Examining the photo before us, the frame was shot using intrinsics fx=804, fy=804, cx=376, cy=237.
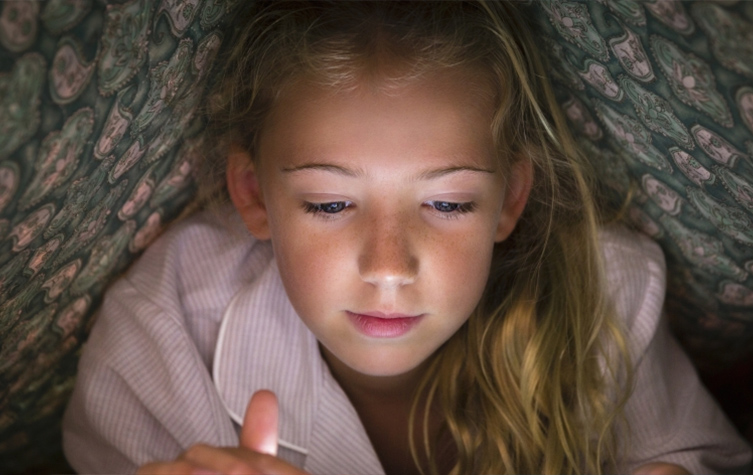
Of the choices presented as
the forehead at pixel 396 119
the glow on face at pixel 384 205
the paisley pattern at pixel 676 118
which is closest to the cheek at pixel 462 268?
the glow on face at pixel 384 205

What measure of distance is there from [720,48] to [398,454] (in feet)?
2.69

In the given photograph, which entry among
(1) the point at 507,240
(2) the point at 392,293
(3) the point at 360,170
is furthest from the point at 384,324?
(1) the point at 507,240

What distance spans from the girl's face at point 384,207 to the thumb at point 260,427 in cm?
18

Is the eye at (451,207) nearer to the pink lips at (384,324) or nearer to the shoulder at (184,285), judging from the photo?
the pink lips at (384,324)

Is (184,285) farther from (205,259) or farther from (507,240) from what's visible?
(507,240)

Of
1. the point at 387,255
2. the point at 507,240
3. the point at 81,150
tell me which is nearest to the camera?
the point at 81,150

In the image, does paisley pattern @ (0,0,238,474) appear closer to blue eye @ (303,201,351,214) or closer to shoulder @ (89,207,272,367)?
shoulder @ (89,207,272,367)

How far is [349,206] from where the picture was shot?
0.98 m

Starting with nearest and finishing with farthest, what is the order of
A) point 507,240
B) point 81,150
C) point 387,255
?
point 81,150 < point 387,255 < point 507,240

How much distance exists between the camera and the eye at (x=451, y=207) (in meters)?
0.99

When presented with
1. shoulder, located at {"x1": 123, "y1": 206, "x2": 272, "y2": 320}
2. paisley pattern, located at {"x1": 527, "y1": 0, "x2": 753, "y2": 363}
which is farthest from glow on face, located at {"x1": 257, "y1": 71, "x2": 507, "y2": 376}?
shoulder, located at {"x1": 123, "y1": 206, "x2": 272, "y2": 320}

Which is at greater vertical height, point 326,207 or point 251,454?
point 326,207

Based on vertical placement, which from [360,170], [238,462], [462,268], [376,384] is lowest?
[238,462]

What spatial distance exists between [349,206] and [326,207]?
1.3 inches
